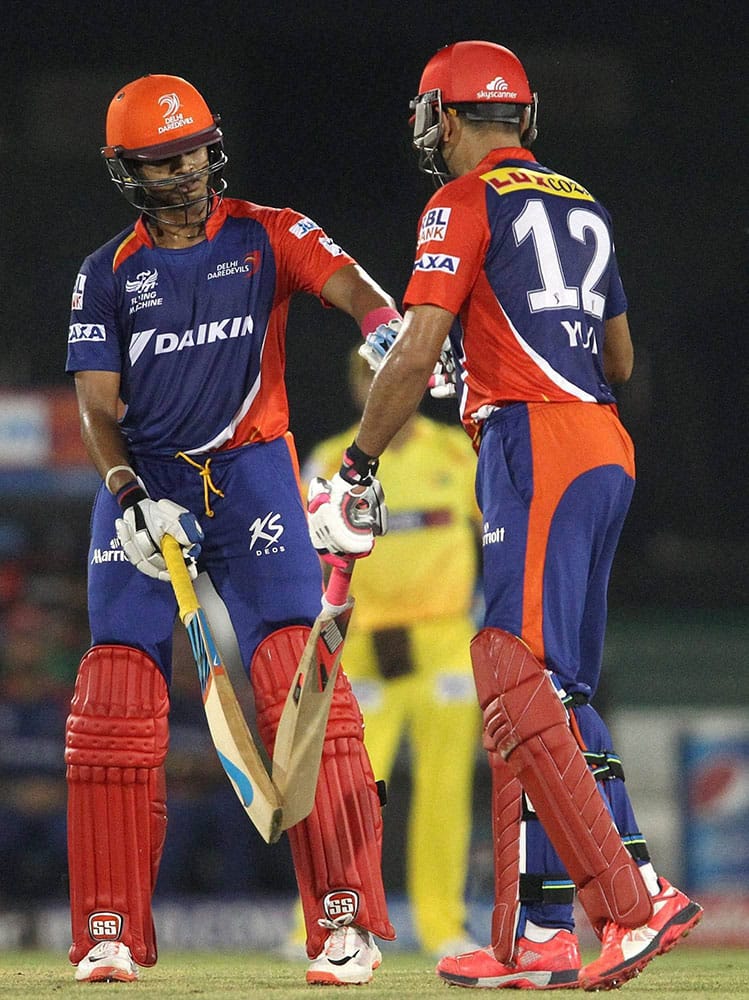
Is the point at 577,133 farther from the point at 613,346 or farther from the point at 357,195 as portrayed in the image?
the point at 613,346

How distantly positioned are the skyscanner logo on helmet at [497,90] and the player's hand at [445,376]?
0.46 m

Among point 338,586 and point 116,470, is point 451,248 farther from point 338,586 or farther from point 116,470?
point 116,470

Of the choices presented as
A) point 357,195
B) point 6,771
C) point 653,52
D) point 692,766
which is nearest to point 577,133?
point 653,52

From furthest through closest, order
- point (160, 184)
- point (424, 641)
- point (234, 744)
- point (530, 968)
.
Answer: point (424, 641) → point (160, 184) → point (234, 744) → point (530, 968)

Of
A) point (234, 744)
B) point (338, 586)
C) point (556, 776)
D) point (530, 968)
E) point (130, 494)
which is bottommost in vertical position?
point (530, 968)

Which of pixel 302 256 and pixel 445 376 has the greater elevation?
pixel 302 256

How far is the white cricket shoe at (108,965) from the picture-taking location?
3094mm

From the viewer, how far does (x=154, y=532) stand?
316 centimetres

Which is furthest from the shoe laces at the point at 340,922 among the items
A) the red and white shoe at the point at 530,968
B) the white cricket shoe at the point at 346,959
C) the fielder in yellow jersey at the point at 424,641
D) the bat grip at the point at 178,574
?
the fielder in yellow jersey at the point at 424,641

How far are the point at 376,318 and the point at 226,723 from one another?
839 mm

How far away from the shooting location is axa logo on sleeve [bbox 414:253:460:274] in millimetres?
2861

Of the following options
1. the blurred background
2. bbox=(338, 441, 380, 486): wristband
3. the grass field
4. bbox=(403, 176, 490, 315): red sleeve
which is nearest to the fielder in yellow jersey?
the grass field

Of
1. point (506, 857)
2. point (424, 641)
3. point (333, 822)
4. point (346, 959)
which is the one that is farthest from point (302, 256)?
point (424, 641)

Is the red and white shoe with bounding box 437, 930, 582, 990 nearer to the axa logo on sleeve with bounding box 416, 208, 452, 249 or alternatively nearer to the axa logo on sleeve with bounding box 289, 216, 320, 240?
the axa logo on sleeve with bounding box 416, 208, 452, 249
